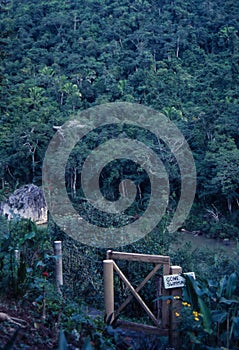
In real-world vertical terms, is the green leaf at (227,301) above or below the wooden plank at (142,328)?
above

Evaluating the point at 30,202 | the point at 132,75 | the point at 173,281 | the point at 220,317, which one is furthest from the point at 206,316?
the point at 132,75

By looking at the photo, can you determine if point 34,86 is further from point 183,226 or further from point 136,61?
point 183,226

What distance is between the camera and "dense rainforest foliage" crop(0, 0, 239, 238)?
15195 mm

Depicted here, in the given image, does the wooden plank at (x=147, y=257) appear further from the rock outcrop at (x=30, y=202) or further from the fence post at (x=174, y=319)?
the rock outcrop at (x=30, y=202)

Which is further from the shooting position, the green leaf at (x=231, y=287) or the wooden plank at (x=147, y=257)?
the wooden plank at (x=147, y=257)

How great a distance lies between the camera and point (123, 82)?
21.9m

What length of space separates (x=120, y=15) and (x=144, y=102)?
1114 centimetres

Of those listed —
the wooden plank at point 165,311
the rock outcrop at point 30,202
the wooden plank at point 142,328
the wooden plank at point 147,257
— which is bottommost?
the wooden plank at point 142,328

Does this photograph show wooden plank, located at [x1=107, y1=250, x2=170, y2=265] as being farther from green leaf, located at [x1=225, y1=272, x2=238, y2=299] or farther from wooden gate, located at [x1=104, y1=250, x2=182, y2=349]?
green leaf, located at [x1=225, y1=272, x2=238, y2=299]

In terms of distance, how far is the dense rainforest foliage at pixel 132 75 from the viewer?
15195mm

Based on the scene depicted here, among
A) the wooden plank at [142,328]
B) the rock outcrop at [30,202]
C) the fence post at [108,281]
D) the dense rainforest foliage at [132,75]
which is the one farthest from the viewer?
the dense rainforest foliage at [132,75]

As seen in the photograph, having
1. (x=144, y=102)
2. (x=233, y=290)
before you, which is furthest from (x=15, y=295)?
(x=144, y=102)

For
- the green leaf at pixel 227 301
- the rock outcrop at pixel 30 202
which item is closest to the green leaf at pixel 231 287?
the green leaf at pixel 227 301

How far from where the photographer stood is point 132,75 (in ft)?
74.4
